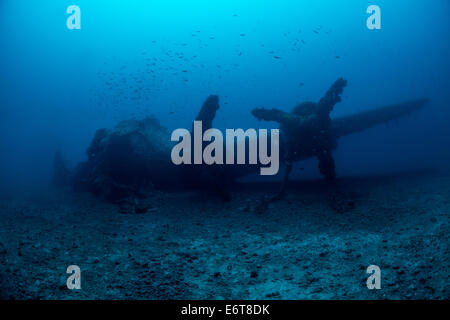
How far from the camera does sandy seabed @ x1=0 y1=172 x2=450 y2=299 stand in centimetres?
377

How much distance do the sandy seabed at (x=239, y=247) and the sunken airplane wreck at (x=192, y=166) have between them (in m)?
1.07

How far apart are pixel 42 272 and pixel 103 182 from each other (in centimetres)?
616

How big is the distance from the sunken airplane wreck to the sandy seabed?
1.07 m

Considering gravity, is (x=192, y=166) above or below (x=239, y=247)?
above

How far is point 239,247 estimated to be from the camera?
553 cm

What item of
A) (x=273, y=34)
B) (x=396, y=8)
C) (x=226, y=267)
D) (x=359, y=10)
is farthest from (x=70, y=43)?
(x=226, y=267)

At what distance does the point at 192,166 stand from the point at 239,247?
4.55m

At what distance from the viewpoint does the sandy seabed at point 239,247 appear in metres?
3.77

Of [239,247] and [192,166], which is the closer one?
[239,247]

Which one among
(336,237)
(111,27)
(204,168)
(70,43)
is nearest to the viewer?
(336,237)

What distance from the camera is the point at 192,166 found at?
9523 millimetres

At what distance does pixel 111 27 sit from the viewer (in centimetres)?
8925
